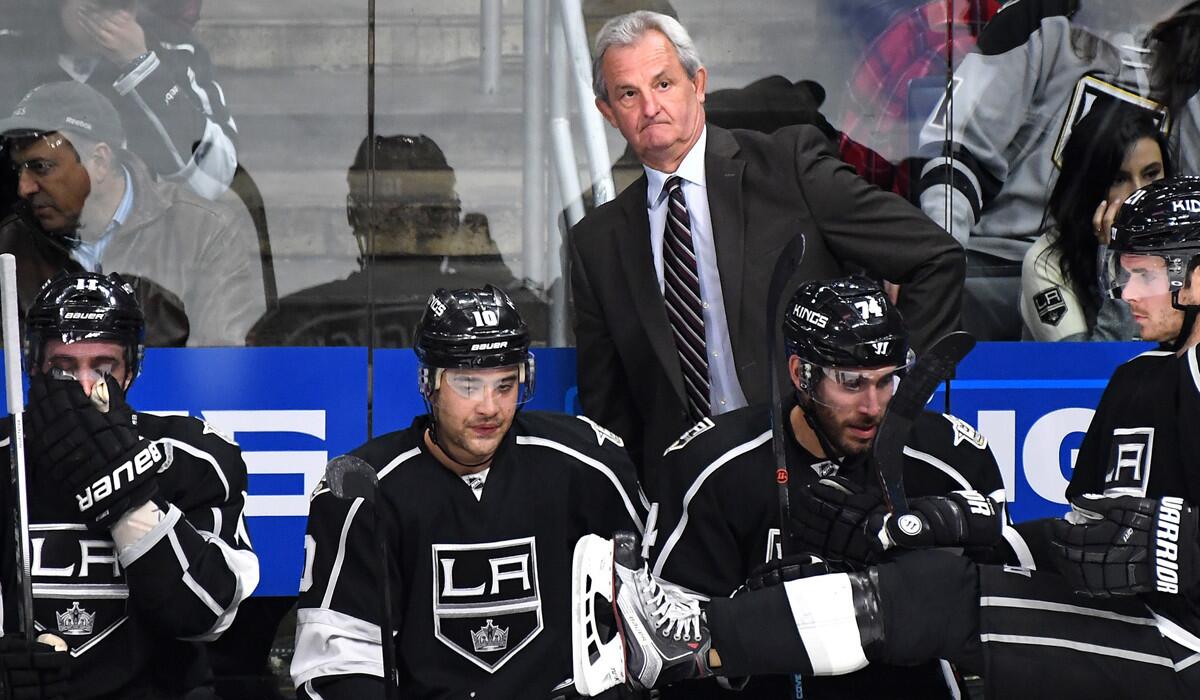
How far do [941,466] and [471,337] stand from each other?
0.96 metres

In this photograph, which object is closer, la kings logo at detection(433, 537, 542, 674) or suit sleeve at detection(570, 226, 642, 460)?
la kings logo at detection(433, 537, 542, 674)

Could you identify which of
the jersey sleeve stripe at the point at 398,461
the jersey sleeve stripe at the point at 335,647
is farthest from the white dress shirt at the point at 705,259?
the jersey sleeve stripe at the point at 335,647

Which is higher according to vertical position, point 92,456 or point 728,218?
point 728,218

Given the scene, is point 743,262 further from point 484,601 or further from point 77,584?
point 77,584

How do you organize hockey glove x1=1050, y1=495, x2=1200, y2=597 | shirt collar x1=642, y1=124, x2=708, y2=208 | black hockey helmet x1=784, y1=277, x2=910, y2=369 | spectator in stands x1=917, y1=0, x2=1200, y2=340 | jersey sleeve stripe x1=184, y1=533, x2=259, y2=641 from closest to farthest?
hockey glove x1=1050, y1=495, x2=1200, y2=597 < black hockey helmet x1=784, y1=277, x2=910, y2=369 < jersey sleeve stripe x1=184, y1=533, x2=259, y2=641 < shirt collar x1=642, y1=124, x2=708, y2=208 < spectator in stands x1=917, y1=0, x2=1200, y2=340

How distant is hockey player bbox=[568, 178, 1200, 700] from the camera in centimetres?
268

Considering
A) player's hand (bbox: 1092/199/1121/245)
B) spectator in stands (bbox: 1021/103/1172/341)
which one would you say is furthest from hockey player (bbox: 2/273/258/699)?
player's hand (bbox: 1092/199/1121/245)

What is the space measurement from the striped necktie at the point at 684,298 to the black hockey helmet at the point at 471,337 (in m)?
0.56

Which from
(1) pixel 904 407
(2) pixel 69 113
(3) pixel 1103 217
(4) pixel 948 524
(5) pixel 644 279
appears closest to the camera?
(4) pixel 948 524

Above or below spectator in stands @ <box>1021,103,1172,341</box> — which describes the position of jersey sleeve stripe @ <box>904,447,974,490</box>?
below

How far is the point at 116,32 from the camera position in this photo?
411cm

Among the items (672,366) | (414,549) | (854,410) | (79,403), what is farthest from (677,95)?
(79,403)

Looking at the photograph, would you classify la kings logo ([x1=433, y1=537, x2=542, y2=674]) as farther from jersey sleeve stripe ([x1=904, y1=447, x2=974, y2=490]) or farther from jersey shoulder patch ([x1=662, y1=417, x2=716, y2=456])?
jersey sleeve stripe ([x1=904, y1=447, x2=974, y2=490])

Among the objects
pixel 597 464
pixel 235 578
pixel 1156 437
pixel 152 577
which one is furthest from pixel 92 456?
pixel 1156 437
